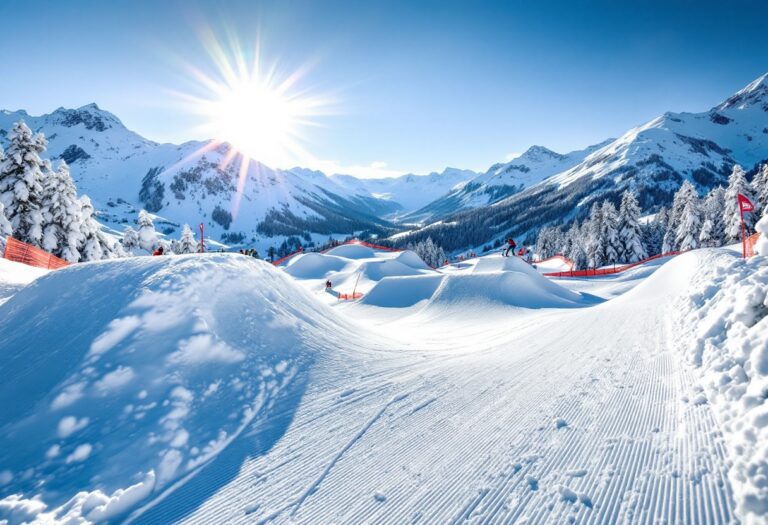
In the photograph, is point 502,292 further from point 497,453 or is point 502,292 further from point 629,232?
point 629,232

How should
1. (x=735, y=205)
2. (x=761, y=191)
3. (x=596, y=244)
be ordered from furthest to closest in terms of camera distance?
(x=596, y=244) < (x=761, y=191) < (x=735, y=205)

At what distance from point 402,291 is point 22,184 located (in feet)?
95.6

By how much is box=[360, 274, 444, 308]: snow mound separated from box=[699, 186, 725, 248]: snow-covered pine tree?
37303 millimetres

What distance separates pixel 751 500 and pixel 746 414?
1.11 metres

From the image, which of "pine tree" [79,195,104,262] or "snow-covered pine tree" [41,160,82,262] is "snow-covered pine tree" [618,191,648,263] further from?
"snow-covered pine tree" [41,160,82,262]

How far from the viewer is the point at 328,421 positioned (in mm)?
4867

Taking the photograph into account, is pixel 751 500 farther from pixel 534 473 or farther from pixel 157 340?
pixel 157 340

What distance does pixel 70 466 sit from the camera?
362cm

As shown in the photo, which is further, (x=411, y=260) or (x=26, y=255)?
(x=411, y=260)

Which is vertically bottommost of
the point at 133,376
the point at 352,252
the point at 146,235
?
the point at 133,376

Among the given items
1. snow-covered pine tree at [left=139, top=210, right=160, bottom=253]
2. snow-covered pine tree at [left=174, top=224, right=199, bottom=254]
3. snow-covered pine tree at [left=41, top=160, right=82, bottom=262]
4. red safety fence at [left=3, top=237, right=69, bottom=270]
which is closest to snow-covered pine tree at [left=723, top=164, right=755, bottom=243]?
red safety fence at [left=3, top=237, right=69, bottom=270]

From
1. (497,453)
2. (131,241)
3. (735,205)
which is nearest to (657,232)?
(735,205)

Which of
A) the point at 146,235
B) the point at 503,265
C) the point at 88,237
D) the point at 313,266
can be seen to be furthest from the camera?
the point at 313,266

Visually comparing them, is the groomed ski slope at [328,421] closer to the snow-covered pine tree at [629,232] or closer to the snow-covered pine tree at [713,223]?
the snow-covered pine tree at [629,232]
